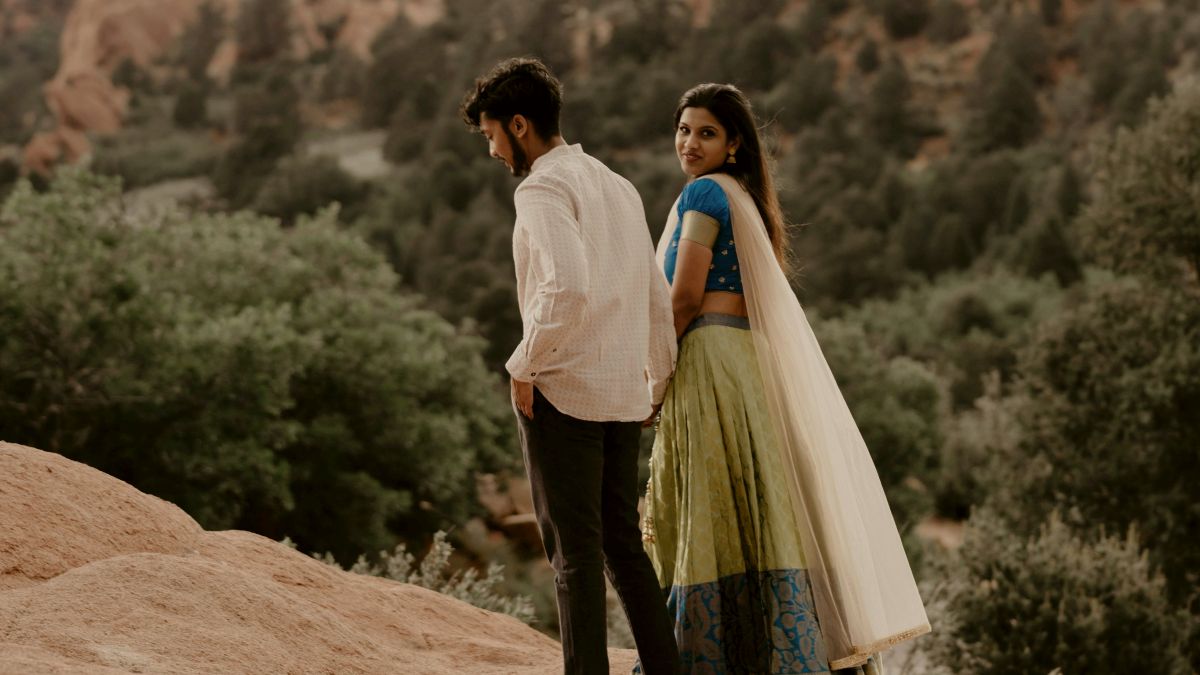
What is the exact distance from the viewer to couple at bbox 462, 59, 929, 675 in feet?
13.5

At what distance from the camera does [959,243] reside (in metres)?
61.8

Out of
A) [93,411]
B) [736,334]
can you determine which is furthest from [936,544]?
[736,334]

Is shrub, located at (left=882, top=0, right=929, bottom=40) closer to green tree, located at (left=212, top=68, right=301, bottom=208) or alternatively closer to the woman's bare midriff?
green tree, located at (left=212, top=68, right=301, bottom=208)

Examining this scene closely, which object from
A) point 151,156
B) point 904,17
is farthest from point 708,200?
point 904,17

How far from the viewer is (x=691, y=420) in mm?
4762

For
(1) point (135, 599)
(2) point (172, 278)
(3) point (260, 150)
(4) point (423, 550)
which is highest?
(3) point (260, 150)

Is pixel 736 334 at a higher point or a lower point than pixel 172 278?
lower

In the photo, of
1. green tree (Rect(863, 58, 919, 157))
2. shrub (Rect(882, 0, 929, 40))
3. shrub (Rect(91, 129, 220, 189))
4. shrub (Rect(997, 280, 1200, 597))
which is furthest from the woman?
shrub (Rect(882, 0, 929, 40))

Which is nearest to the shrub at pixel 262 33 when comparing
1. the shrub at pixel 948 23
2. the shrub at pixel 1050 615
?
the shrub at pixel 948 23

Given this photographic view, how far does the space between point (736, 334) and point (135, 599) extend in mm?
2206

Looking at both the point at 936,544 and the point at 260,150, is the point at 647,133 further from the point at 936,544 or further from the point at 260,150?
the point at 936,544

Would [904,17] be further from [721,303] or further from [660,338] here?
[660,338]

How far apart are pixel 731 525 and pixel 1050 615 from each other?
9.41 meters

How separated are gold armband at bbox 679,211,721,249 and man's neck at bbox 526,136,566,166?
702mm
